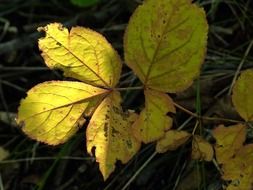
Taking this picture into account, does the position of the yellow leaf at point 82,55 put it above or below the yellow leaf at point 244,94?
above

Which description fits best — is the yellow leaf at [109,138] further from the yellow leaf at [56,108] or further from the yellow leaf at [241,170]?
Result: the yellow leaf at [241,170]

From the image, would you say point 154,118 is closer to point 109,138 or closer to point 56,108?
point 109,138

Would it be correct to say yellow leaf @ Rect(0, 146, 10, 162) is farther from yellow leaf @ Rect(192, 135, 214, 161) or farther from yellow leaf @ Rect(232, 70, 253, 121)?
yellow leaf @ Rect(232, 70, 253, 121)

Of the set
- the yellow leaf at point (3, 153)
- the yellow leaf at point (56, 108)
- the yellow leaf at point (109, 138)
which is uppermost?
the yellow leaf at point (56, 108)

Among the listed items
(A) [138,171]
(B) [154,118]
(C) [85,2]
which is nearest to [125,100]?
(A) [138,171]

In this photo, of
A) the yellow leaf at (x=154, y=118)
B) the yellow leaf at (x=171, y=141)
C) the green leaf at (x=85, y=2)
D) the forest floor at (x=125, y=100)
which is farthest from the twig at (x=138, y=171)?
the green leaf at (x=85, y=2)

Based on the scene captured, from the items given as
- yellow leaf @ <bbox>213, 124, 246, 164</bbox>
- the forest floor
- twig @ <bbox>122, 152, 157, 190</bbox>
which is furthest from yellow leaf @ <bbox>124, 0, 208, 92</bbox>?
twig @ <bbox>122, 152, 157, 190</bbox>
